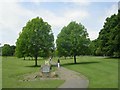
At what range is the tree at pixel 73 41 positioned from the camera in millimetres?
59062

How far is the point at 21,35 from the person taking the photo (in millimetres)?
58594

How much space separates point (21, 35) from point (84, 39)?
13046 millimetres

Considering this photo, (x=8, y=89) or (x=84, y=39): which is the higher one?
(x=84, y=39)

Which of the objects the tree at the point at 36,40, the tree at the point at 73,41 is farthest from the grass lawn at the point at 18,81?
the tree at the point at 73,41

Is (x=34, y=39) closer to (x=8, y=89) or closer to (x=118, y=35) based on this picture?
(x=118, y=35)

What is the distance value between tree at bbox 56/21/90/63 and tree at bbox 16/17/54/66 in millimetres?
2662

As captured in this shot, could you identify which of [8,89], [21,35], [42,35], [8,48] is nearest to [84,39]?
[42,35]

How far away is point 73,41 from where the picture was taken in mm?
59219

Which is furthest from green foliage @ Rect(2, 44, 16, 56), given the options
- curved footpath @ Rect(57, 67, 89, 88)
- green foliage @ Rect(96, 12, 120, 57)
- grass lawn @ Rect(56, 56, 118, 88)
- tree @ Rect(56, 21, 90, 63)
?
curved footpath @ Rect(57, 67, 89, 88)

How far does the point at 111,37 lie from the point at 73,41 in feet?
45.5

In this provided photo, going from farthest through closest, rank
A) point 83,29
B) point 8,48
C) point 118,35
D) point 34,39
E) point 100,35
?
1. point 8,48
2. point 100,35
3. point 118,35
4. point 83,29
5. point 34,39

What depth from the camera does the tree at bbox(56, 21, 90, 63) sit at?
59062mm

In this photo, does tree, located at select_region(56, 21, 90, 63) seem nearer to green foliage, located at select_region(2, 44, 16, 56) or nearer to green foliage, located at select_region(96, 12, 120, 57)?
green foliage, located at select_region(96, 12, 120, 57)

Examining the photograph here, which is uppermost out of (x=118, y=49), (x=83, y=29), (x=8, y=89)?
(x=83, y=29)
